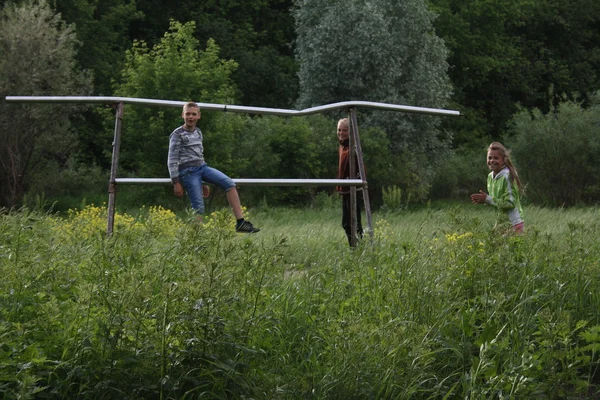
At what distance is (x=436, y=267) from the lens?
18.3 feet

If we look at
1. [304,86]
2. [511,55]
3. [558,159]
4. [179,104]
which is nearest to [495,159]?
[179,104]

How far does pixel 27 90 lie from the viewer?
27141 millimetres

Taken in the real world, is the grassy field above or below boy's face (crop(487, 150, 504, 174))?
below

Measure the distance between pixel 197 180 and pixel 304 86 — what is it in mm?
29106

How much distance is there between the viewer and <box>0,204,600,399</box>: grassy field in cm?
404

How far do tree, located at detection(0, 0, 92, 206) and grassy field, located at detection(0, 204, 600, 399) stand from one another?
71.2 feet

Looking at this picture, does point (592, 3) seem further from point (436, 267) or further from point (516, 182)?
point (436, 267)

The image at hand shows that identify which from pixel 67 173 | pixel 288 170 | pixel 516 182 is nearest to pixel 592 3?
pixel 288 170

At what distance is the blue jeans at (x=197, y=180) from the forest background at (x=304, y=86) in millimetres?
14142

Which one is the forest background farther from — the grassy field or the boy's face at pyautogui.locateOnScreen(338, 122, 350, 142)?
the grassy field

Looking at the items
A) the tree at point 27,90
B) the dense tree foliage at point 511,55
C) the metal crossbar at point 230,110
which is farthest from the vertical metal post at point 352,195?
the dense tree foliage at point 511,55

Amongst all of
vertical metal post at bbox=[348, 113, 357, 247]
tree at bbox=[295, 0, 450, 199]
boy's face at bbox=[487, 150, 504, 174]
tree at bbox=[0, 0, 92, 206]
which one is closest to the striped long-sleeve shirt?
vertical metal post at bbox=[348, 113, 357, 247]

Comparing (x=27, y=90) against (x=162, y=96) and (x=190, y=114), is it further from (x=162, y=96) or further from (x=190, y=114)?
(x=190, y=114)

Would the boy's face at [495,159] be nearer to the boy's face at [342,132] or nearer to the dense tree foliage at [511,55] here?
the boy's face at [342,132]
